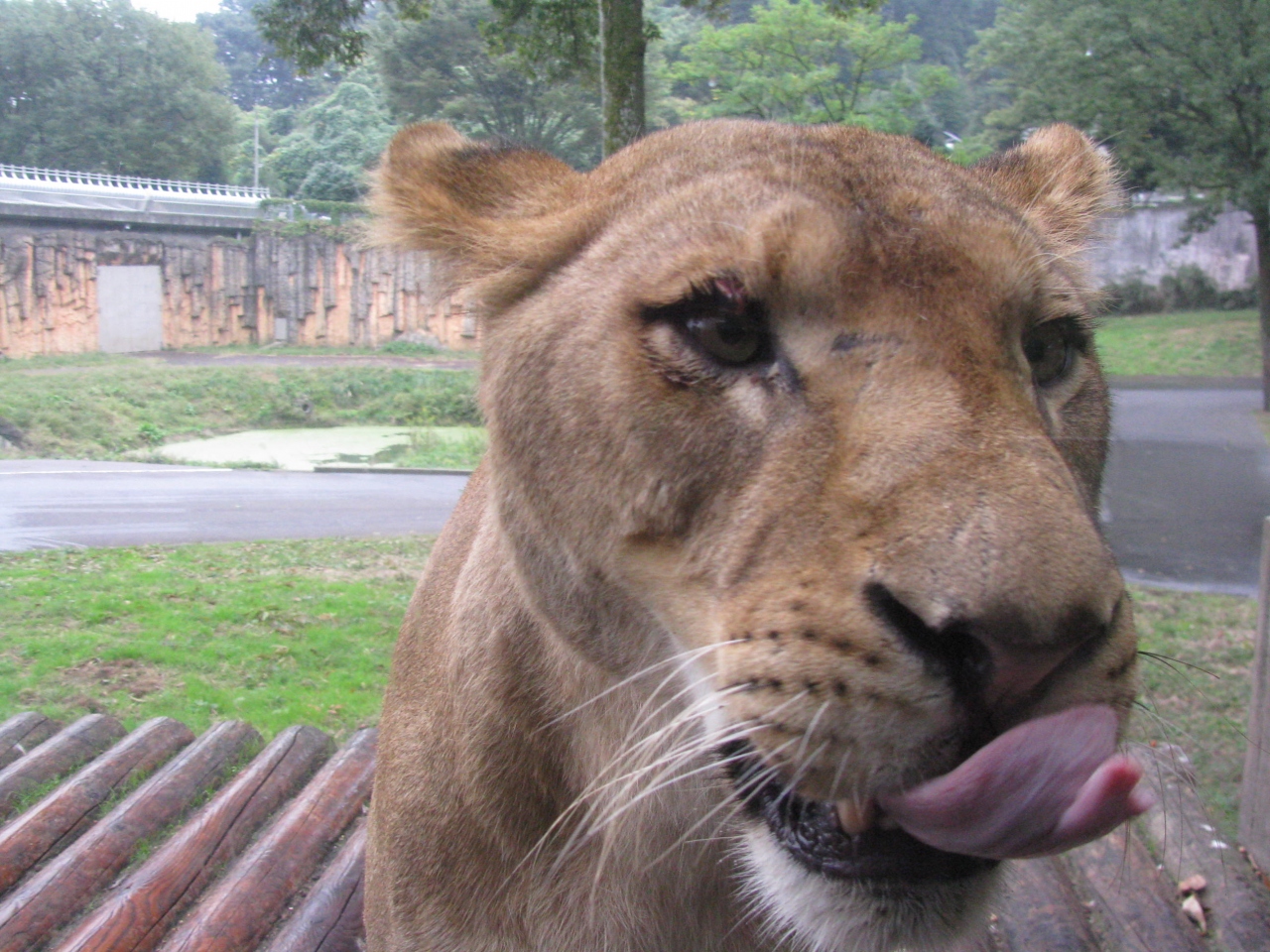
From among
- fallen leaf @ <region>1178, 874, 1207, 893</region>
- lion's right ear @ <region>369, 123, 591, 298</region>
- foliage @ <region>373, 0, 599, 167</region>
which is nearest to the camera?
lion's right ear @ <region>369, 123, 591, 298</region>

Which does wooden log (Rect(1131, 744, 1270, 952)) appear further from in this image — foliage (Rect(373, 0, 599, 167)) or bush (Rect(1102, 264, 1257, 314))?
bush (Rect(1102, 264, 1257, 314))

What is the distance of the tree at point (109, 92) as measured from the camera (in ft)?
33.6

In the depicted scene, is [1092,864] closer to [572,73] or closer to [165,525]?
[572,73]

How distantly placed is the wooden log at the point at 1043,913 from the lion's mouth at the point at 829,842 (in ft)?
7.94

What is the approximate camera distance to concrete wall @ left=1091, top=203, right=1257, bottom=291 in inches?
1010

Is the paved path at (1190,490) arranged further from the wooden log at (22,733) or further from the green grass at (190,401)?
Answer: the green grass at (190,401)

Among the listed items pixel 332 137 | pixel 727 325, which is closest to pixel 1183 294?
pixel 332 137

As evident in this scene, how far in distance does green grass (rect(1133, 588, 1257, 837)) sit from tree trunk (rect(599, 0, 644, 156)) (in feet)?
14.7

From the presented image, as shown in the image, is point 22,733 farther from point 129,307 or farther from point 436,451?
point 129,307

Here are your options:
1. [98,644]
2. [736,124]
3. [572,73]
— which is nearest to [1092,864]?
[736,124]

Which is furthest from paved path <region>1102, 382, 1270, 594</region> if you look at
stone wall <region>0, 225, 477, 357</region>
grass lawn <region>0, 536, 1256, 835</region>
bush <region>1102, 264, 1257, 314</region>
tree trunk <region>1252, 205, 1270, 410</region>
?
bush <region>1102, 264, 1257, 314</region>

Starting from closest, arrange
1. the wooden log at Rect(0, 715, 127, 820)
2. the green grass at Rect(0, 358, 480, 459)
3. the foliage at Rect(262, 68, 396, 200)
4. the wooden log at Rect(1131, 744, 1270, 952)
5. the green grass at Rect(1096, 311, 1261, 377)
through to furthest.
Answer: the wooden log at Rect(1131, 744, 1270, 952), the wooden log at Rect(0, 715, 127, 820), the green grass at Rect(0, 358, 480, 459), the foliage at Rect(262, 68, 396, 200), the green grass at Rect(1096, 311, 1261, 377)

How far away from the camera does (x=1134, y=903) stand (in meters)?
4.12

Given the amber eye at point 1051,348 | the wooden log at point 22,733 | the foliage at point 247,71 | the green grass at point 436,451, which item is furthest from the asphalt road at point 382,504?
the foliage at point 247,71
